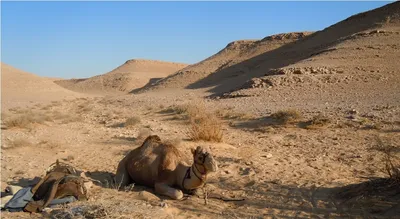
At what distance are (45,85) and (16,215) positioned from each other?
43.4 m

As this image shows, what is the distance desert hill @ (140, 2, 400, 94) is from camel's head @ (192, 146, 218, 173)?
2062 cm

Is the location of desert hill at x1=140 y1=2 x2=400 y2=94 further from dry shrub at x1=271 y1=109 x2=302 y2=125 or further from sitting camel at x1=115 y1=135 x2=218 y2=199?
sitting camel at x1=115 y1=135 x2=218 y2=199

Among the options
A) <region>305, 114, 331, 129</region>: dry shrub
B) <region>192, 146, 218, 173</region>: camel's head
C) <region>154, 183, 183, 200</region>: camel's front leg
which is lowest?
<region>305, 114, 331, 129</region>: dry shrub

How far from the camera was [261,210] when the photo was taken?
207 inches

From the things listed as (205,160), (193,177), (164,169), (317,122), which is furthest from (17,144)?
(317,122)

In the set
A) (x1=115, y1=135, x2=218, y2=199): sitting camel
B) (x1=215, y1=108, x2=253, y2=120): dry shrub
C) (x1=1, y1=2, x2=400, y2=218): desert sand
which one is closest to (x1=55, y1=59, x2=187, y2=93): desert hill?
(x1=1, y1=2, x2=400, y2=218): desert sand

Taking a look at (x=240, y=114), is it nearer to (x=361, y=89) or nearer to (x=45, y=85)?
(x=361, y=89)

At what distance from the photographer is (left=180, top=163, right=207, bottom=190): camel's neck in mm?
5422

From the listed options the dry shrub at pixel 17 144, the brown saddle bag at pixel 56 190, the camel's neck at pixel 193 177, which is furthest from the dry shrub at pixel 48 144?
the camel's neck at pixel 193 177

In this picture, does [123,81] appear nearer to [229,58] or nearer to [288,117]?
[229,58]

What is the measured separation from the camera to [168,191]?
5672 millimetres

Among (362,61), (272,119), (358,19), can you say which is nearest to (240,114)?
(272,119)

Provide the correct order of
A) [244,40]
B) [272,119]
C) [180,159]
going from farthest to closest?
[244,40]
[272,119]
[180,159]

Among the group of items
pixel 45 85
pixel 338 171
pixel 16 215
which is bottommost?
pixel 338 171
